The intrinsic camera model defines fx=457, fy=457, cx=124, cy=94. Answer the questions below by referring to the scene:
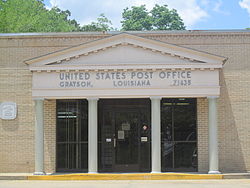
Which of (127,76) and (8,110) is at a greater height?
(127,76)

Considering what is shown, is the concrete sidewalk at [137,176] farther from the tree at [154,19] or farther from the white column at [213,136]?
the tree at [154,19]

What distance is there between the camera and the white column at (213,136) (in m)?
16.7

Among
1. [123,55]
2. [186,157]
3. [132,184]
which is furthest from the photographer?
[186,157]

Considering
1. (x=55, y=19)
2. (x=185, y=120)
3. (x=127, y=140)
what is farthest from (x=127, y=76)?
(x=55, y=19)

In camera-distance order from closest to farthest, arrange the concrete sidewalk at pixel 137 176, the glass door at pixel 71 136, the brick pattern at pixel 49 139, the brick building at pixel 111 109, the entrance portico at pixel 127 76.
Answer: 1. the concrete sidewalk at pixel 137 176
2. the entrance portico at pixel 127 76
3. the brick building at pixel 111 109
4. the brick pattern at pixel 49 139
5. the glass door at pixel 71 136

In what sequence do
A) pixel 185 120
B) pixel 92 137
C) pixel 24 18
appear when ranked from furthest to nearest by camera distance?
pixel 24 18
pixel 185 120
pixel 92 137

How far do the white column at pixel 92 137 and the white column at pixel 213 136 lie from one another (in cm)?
421

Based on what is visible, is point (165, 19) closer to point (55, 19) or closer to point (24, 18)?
point (55, 19)

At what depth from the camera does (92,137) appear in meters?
17.0

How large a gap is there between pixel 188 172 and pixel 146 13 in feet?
159

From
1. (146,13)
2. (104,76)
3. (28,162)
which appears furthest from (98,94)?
(146,13)

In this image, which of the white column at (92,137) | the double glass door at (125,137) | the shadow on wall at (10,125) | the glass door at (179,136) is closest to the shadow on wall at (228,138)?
the glass door at (179,136)

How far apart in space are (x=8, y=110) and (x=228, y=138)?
885cm

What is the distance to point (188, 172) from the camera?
18.0 meters
